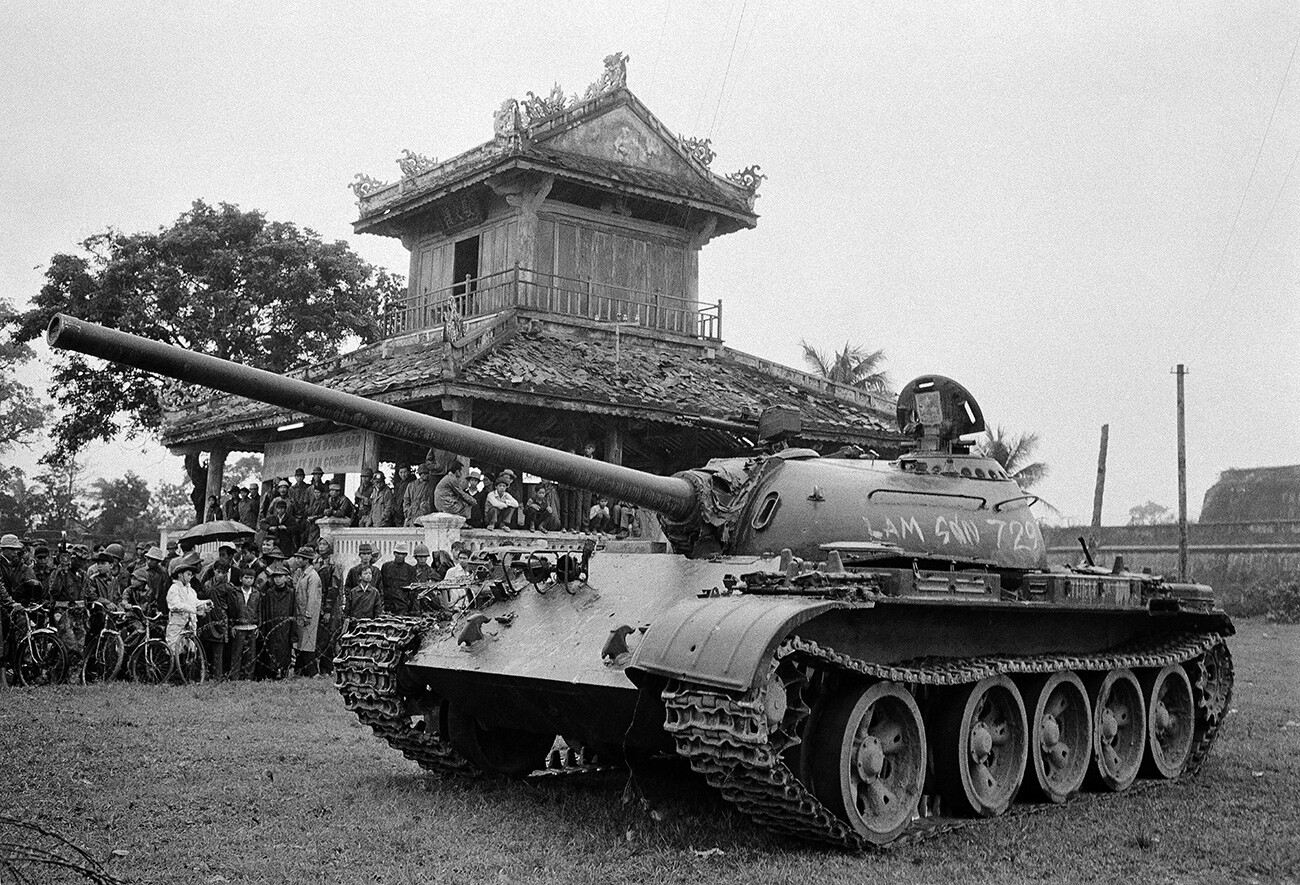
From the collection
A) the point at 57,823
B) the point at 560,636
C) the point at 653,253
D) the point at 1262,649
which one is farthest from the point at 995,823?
the point at 653,253

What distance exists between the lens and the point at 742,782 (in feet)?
23.1

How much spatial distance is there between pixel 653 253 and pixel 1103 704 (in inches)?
663

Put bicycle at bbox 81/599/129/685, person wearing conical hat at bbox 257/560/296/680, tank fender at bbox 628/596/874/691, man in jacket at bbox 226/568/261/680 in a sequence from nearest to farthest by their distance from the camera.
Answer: tank fender at bbox 628/596/874/691, bicycle at bbox 81/599/129/685, man in jacket at bbox 226/568/261/680, person wearing conical hat at bbox 257/560/296/680

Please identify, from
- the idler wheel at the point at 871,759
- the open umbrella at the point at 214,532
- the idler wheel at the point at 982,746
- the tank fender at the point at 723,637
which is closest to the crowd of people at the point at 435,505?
the open umbrella at the point at 214,532

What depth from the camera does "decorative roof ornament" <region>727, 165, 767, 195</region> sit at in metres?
25.7

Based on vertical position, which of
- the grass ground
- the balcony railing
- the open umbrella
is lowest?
the grass ground

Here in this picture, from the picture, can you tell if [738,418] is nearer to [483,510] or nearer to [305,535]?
[483,510]

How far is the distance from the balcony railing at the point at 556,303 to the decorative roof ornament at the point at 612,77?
3.59m

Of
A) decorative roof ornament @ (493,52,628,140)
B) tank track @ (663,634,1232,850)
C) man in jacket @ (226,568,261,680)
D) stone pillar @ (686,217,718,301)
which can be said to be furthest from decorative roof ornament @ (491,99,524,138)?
tank track @ (663,634,1232,850)

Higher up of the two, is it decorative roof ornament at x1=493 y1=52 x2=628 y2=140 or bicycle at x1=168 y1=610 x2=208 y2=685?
decorative roof ornament at x1=493 y1=52 x2=628 y2=140

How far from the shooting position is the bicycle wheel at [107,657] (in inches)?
579

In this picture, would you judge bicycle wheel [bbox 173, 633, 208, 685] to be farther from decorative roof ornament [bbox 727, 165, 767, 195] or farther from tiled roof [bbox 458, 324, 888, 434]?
decorative roof ornament [bbox 727, 165, 767, 195]

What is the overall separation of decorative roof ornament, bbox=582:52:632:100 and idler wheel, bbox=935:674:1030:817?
56.7ft

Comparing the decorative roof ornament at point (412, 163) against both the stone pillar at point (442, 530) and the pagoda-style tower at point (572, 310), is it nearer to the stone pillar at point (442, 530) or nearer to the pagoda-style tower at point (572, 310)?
the pagoda-style tower at point (572, 310)
